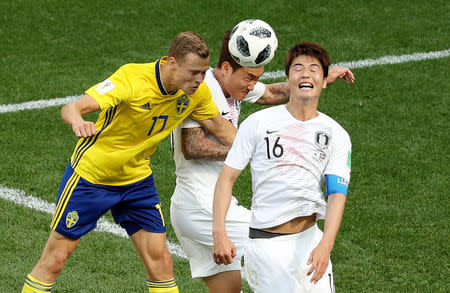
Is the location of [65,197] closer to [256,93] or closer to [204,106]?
[204,106]

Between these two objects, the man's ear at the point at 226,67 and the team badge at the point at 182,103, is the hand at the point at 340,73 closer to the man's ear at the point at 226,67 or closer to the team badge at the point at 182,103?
the man's ear at the point at 226,67

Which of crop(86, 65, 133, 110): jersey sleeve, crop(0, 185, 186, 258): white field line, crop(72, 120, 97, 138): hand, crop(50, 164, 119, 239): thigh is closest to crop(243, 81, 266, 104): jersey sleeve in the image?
crop(86, 65, 133, 110): jersey sleeve

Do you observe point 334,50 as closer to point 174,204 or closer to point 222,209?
point 174,204

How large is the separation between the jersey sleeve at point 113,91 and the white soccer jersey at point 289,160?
0.95 metres

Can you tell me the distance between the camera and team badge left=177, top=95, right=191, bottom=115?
20.6ft

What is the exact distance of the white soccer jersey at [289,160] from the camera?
5336 mm

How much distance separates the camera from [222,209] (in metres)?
5.27

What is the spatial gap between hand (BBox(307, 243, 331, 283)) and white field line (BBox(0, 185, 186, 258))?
310 cm

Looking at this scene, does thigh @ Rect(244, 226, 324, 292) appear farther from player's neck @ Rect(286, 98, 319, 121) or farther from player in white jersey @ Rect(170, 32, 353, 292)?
player in white jersey @ Rect(170, 32, 353, 292)

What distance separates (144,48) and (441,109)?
4036 mm

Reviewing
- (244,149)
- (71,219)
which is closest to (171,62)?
(244,149)

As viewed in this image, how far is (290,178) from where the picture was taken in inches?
210

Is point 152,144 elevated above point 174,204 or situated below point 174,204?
above

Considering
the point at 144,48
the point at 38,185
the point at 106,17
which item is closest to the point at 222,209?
the point at 38,185
